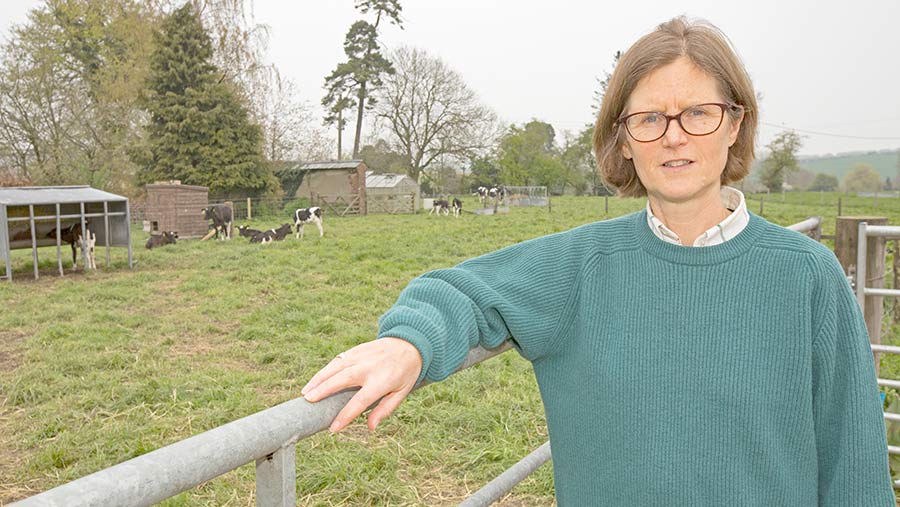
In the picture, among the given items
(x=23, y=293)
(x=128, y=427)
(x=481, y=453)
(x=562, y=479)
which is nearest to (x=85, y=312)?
(x=23, y=293)

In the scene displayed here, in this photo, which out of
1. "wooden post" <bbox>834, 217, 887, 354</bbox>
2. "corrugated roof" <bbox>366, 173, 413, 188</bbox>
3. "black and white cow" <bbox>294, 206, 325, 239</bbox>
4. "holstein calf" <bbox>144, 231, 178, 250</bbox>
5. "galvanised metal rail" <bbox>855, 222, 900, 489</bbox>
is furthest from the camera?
"corrugated roof" <bbox>366, 173, 413, 188</bbox>

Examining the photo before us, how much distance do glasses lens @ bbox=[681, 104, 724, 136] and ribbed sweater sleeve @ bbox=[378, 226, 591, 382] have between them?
0.29 meters

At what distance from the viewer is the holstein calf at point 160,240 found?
55.4ft

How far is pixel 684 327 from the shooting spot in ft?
4.39

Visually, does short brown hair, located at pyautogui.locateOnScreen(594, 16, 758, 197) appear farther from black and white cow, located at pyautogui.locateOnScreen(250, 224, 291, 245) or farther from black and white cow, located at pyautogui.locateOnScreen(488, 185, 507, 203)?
black and white cow, located at pyautogui.locateOnScreen(488, 185, 507, 203)

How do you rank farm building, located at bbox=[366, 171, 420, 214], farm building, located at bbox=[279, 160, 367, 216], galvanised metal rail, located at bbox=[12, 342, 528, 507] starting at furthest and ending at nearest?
farm building, located at bbox=[366, 171, 420, 214], farm building, located at bbox=[279, 160, 367, 216], galvanised metal rail, located at bbox=[12, 342, 528, 507]

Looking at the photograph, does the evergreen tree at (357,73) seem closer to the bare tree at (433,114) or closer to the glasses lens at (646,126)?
the bare tree at (433,114)

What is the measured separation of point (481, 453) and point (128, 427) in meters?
2.37

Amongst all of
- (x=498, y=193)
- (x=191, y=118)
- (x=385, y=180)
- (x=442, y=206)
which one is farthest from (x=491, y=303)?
(x=385, y=180)

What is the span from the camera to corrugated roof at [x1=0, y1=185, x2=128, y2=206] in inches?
500

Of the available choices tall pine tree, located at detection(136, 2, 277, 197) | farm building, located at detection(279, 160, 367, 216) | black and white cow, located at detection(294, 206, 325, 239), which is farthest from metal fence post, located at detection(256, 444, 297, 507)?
farm building, located at detection(279, 160, 367, 216)

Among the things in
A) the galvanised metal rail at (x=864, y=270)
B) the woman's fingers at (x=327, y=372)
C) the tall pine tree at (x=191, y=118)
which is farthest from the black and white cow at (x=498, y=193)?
the woman's fingers at (x=327, y=372)

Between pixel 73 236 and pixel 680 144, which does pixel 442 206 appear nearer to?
pixel 73 236

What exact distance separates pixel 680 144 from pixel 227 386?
5003 millimetres
